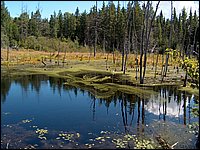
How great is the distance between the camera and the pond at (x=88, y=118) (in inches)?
449

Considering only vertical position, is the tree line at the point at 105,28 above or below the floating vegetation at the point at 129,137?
above

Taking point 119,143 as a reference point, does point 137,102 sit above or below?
above

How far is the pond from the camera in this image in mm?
11398

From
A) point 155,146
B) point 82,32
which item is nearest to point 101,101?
point 155,146

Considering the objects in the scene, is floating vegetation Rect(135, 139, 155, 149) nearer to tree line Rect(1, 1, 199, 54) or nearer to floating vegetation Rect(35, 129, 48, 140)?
floating vegetation Rect(35, 129, 48, 140)

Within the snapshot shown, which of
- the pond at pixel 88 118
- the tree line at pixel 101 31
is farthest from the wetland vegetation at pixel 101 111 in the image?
the tree line at pixel 101 31

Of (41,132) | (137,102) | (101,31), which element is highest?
(101,31)

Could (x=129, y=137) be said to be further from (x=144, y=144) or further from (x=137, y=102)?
(x=137, y=102)

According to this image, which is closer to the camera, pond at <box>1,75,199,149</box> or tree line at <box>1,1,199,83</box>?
pond at <box>1,75,199,149</box>

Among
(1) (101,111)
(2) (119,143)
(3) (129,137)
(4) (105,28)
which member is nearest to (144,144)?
(2) (119,143)

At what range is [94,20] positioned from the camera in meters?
59.9

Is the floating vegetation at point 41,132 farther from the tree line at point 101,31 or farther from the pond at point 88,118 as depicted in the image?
the tree line at point 101,31

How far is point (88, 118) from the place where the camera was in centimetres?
1523

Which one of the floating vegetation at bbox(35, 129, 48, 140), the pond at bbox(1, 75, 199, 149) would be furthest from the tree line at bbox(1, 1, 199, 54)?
the floating vegetation at bbox(35, 129, 48, 140)
